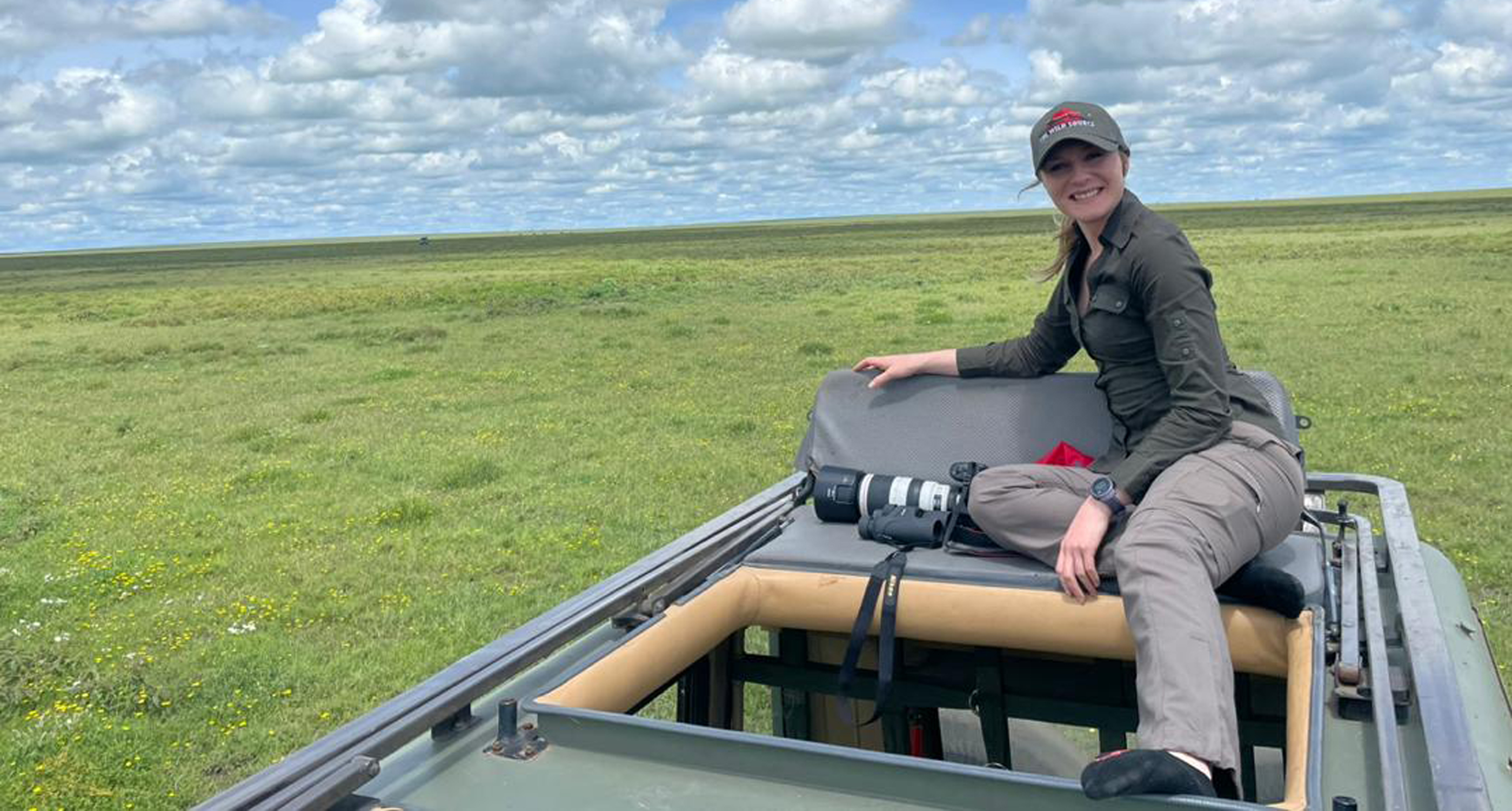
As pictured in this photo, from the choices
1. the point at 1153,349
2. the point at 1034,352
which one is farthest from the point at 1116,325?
the point at 1034,352

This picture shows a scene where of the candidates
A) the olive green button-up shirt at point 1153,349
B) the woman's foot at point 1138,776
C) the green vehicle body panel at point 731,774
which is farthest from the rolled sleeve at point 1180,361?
the woman's foot at point 1138,776

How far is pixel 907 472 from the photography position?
4234 mm

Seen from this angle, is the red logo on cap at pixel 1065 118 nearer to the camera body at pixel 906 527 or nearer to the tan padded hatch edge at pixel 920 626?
the camera body at pixel 906 527

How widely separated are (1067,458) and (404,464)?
8120 mm

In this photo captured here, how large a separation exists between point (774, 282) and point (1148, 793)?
1318 inches

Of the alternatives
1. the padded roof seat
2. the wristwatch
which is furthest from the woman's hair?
the wristwatch

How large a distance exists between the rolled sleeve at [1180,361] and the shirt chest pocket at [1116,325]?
0.27 ft

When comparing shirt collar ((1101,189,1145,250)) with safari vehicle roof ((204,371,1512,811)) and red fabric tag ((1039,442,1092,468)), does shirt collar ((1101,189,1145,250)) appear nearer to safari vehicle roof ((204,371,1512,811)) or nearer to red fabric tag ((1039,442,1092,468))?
red fabric tag ((1039,442,1092,468))

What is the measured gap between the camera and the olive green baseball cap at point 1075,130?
341 cm

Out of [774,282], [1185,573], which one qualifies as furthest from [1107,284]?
[774,282]

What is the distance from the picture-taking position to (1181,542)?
2.83 m

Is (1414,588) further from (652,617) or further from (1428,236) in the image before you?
(1428,236)

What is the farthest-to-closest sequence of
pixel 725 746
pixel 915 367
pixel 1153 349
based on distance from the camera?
1. pixel 915 367
2. pixel 1153 349
3. pixel 725 746

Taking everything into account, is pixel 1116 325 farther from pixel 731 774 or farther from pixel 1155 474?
pixel 731 774
